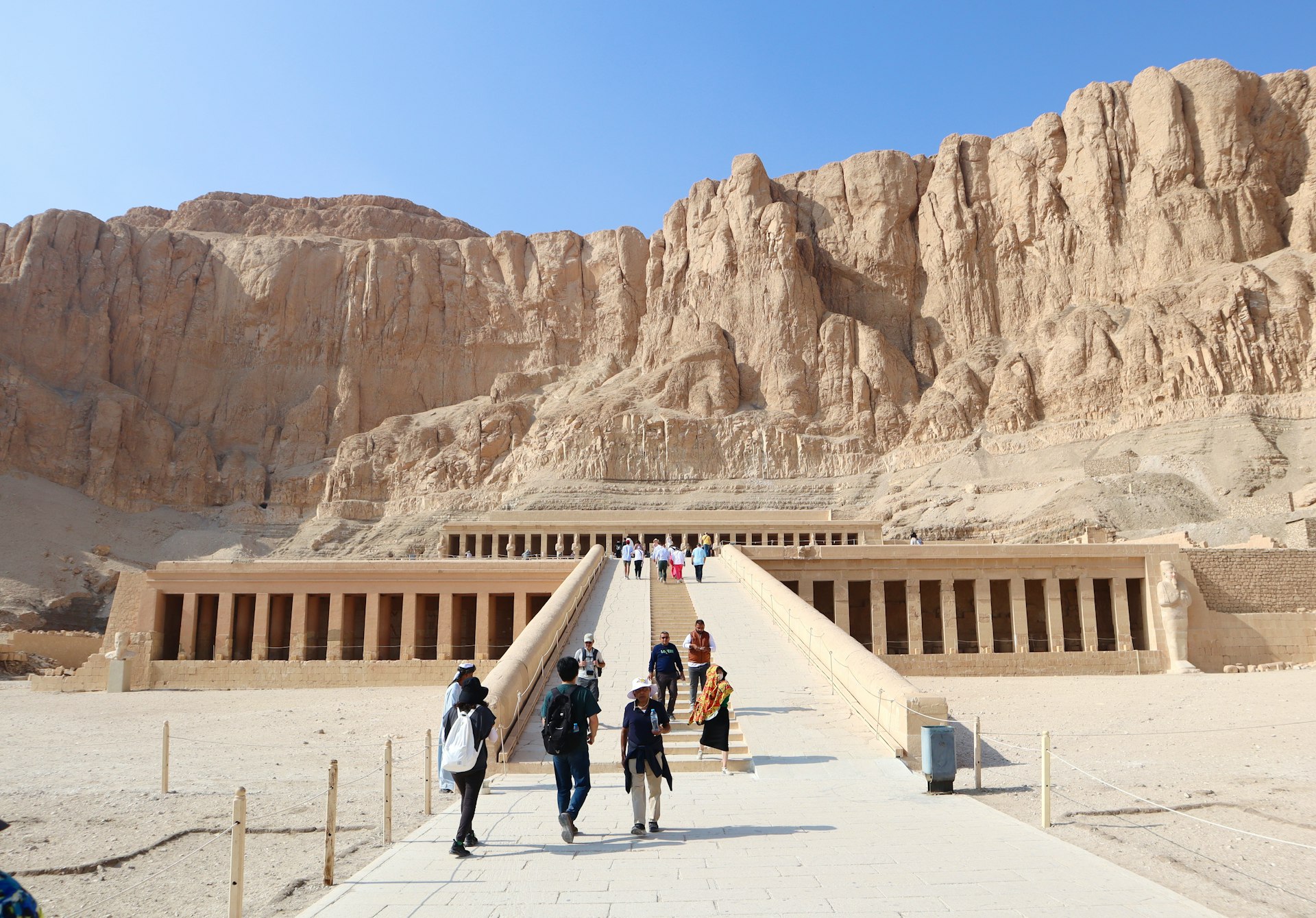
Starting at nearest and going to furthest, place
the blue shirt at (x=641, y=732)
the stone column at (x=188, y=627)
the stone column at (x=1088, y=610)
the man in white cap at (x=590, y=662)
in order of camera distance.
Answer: the blue shirt at (x=641, y=732) → the man in white cap at (x=590, y=662) → the stone column at (x=1088, y=610) → the stone column at (x=188, y=627)

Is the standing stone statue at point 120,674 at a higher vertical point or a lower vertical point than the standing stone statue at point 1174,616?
lower

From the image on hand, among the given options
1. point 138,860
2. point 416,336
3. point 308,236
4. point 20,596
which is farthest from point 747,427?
point 138,860

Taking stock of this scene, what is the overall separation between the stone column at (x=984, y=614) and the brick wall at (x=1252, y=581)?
613cm

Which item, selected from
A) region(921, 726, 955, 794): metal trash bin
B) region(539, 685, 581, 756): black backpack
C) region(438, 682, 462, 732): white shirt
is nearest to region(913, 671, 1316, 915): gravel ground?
region(921, 726, 955, 794): metal trash bin

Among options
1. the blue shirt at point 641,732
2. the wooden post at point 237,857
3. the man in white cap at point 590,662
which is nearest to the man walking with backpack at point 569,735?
the blue shirt at point 641,732

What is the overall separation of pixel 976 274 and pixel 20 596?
69.0 m

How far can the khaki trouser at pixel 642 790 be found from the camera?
25.9ft

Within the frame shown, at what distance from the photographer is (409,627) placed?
92.0ft

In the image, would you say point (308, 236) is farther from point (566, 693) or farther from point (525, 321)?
point (566, 693)

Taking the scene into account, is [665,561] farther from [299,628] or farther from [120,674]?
[120,674]

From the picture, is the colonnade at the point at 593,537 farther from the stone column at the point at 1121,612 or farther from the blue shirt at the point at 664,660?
the blue shirt at the point at 664,660

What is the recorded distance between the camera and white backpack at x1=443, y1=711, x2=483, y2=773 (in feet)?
25.4

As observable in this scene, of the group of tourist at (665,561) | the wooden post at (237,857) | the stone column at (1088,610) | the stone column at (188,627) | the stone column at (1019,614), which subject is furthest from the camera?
the stone column at (188,627)

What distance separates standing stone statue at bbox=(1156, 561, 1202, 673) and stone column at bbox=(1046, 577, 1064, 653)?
106 inches
